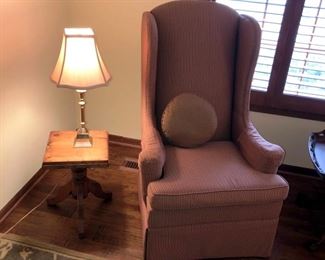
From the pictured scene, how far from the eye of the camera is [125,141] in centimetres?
284

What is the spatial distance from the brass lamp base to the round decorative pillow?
41 cm

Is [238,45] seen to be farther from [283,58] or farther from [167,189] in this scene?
[167,189]

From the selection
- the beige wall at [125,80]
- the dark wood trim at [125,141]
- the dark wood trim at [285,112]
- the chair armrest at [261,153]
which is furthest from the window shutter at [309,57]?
the dark wood trim at [125,141]

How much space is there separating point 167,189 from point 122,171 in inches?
37.8

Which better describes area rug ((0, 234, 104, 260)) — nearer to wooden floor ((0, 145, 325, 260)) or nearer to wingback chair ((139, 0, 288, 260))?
wooden floor ((0, 145, 325, 260))

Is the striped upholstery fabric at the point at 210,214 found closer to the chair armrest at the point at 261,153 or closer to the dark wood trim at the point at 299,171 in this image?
the chair armrest at the point at 261,153

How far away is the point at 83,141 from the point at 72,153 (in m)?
0.11

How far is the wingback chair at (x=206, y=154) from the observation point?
5.47 feet

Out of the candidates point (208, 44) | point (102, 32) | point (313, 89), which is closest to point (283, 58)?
point (313, 89)

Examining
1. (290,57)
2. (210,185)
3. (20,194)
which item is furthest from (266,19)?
(20,194)

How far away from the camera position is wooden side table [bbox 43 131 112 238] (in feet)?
5.95

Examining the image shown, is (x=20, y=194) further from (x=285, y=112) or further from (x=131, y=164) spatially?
(x=285, y=112)

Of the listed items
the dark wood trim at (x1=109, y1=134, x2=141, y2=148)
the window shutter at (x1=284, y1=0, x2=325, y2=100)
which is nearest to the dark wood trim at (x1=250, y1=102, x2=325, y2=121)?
the window shutter at (x1=284, y1=0, x2=325, y2=100)

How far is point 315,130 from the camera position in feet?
8.21
